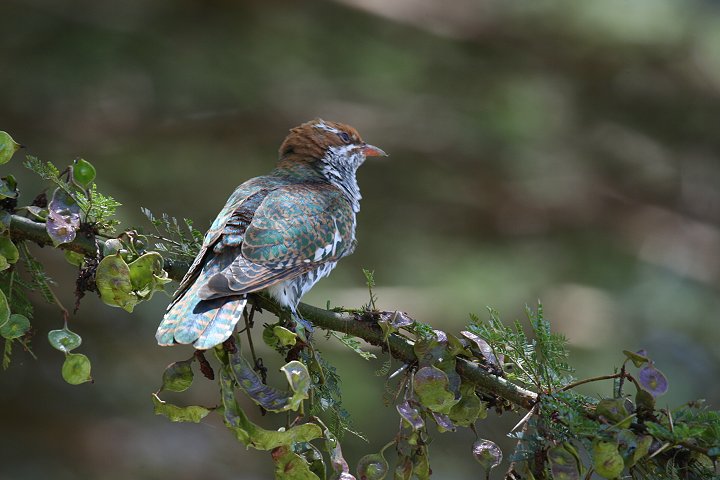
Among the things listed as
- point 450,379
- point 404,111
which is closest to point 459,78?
point 404,111

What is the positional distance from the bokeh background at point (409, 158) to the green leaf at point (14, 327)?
355 centimetres

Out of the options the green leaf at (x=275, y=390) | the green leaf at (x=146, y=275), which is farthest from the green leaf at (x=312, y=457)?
the green leaf at (x=146, y=275)

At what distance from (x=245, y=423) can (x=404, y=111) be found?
16.8ft

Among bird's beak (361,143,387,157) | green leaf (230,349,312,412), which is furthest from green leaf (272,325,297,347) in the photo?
bird's beak (361,143,387,157)

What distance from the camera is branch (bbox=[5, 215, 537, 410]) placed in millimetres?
1986

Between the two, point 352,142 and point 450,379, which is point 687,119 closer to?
point 352,142

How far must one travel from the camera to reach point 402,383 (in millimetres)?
2125

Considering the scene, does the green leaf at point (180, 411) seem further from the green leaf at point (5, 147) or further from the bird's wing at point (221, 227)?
the green leaf at point (5, 147)

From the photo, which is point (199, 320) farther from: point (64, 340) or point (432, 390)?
point (432, 390)

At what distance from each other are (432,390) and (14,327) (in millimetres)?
918

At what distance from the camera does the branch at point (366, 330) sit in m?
1.99

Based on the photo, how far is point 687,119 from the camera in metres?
7.71

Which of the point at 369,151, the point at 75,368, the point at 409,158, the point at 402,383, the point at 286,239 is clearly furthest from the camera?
the point at 409,158

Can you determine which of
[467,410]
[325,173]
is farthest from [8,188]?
[325,173]
